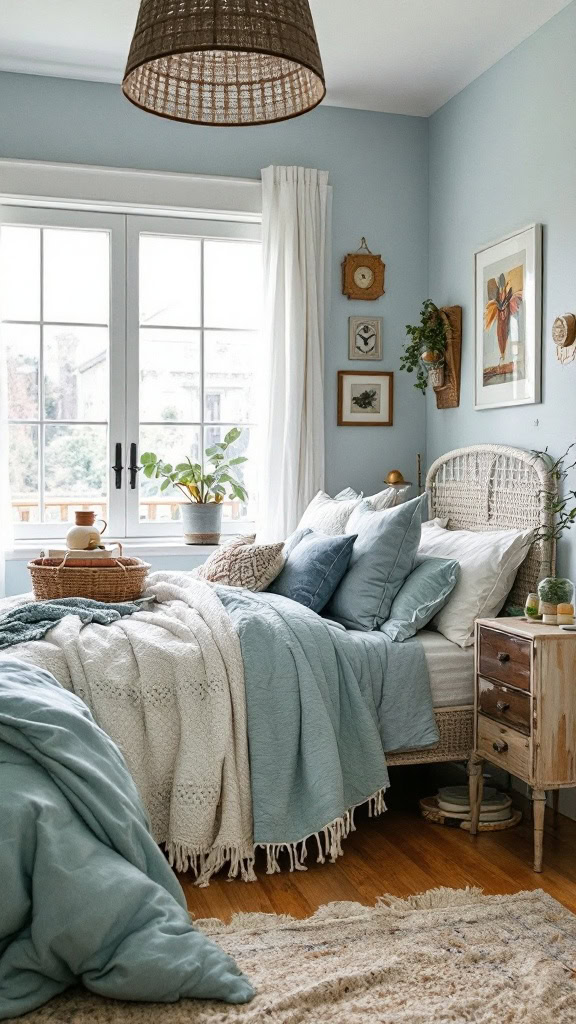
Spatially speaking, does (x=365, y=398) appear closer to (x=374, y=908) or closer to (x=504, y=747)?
(x=504, y=747)

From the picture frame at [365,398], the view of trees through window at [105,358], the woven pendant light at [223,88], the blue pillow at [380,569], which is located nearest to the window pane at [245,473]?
the view of trees through window at [105,358]

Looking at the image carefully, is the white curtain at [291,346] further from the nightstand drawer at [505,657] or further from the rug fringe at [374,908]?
the rug fringe at [374,908]

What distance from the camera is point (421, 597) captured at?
3.25 metres

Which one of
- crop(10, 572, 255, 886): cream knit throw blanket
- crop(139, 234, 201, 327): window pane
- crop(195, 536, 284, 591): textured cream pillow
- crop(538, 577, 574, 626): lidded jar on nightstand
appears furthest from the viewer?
crop(139, 234, 201, 327): window pane

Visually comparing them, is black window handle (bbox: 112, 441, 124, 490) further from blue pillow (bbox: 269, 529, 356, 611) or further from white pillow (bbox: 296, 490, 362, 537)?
blue pillow (bbox: 269, 529, 356, 611)

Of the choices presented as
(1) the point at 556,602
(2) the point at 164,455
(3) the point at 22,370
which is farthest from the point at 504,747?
(3) the point at 22,370

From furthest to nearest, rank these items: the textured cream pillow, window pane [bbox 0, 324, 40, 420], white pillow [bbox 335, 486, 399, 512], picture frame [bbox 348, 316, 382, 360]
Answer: picture frame [bbox 348, 316, 382, 360], window pane [bbox 0, 324, 40, 420], white pillow [bbox 335, 486, 399, 512], the textured cream pillow

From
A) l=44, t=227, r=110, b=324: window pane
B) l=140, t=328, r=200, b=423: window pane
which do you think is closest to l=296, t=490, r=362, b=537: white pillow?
l=140, t=328, r=200, b=423: window pane

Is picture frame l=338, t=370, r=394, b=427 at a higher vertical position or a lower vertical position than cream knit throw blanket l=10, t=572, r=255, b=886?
higher

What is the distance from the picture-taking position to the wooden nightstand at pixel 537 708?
2.79 m

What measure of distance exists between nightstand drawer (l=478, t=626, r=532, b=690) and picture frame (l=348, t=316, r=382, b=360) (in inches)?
75.4

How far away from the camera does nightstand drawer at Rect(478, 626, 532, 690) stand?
285 centimetres

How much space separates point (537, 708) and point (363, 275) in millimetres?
2495

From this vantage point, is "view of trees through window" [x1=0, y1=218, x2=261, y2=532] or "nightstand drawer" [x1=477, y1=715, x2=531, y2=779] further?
"view of trees through window" [x1=0, y1=218, x2=261, y2=532]
